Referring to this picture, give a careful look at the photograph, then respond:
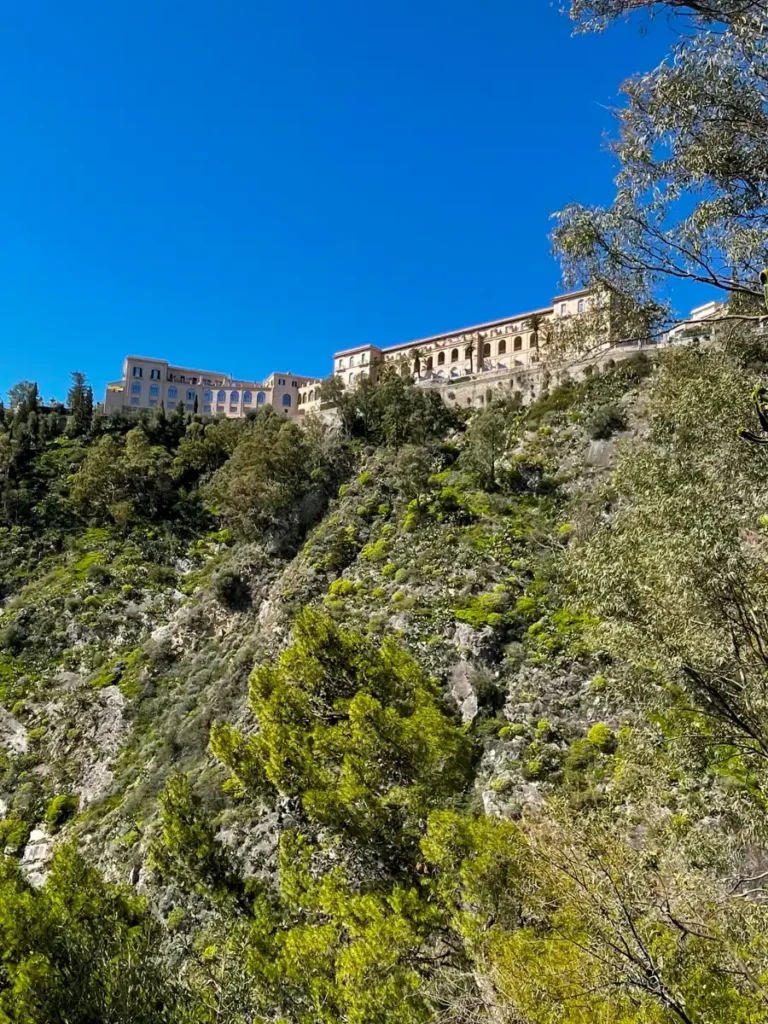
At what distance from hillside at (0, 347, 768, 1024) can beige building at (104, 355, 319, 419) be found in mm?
54698

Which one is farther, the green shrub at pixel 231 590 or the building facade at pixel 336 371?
the building facade at pixel 336 371

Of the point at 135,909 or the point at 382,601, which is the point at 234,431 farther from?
the point at 135,909

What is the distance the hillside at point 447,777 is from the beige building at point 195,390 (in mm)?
54698

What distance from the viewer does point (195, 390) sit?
87.9 meters

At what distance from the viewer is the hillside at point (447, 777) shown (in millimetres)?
8883

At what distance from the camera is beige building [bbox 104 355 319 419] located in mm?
83750

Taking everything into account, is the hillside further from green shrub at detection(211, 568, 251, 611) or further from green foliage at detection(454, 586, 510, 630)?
green shrub at detection(211, 568, 251, 611)

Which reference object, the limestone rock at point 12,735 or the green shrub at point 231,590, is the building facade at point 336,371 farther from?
the limestone rock at point 12,735

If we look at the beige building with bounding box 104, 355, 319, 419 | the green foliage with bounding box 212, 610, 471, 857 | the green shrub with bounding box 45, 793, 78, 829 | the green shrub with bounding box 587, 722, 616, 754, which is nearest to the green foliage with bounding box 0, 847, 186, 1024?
the green foliage with bounding box 212, 610, 471, 857

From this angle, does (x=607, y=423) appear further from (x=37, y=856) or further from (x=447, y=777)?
(x=37, y=856)

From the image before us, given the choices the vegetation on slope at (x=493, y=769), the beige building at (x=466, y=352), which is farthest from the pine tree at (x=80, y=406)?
the vegetation on slope at (x=493, y=769)

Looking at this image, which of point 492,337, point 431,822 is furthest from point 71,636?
point 492,337

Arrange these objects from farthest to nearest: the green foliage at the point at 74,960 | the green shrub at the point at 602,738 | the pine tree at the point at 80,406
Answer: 1. the pine tree at the point at 80,406
2. the green shrub at the point at 602,738
3. the green foliage at the point at 74,960

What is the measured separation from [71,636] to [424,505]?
72.6 feet
